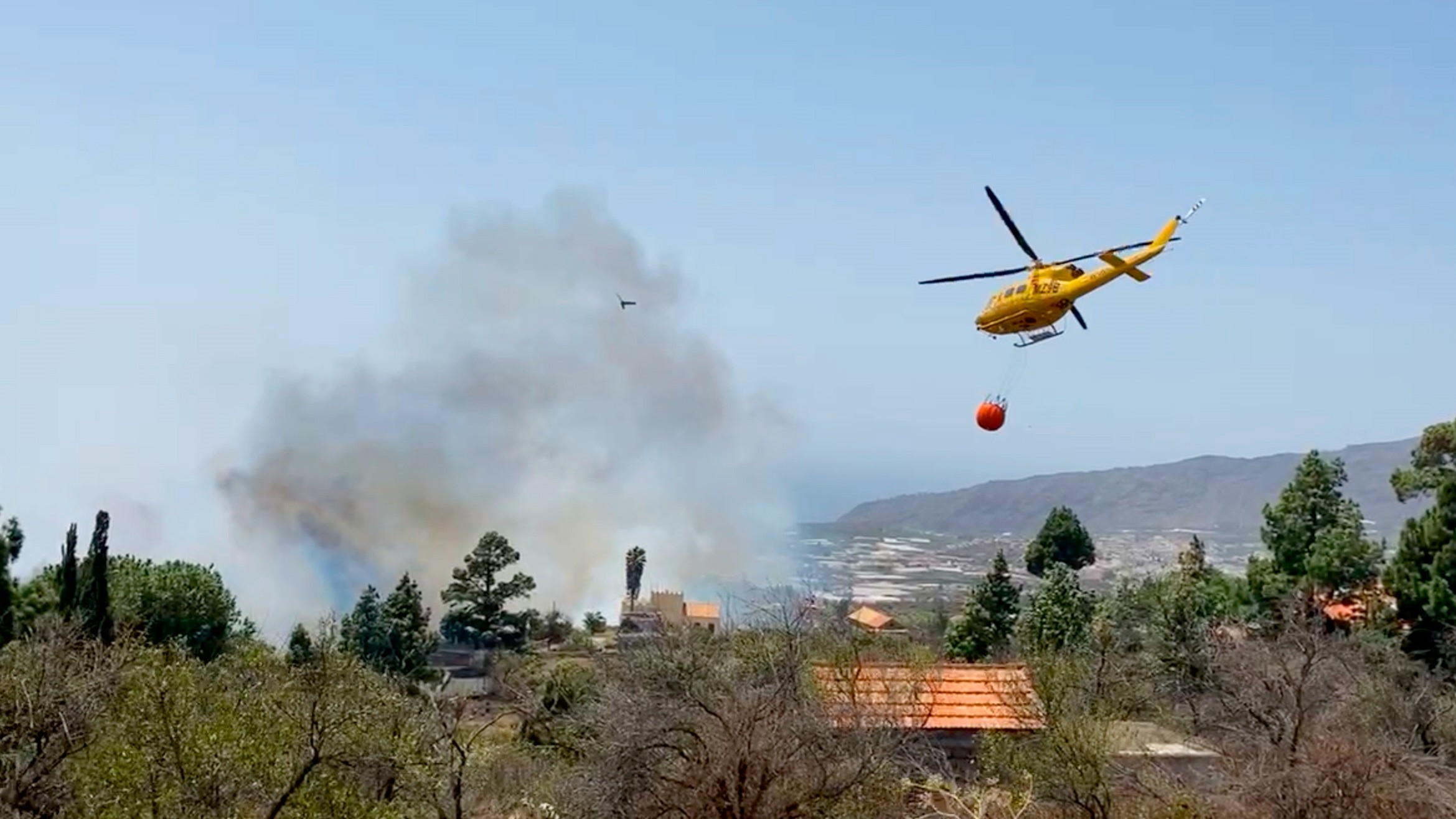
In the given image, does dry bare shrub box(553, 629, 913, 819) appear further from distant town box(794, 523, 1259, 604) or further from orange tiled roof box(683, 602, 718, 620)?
distant town box(794, 523, 1259, 604)

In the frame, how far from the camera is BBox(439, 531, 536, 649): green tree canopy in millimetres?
47844

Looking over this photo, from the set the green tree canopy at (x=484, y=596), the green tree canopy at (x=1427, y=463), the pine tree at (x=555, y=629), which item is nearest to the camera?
the green tree canopy at (x=1427, y=463)

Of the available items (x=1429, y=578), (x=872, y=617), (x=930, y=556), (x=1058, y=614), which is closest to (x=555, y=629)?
(x=872, y=617)

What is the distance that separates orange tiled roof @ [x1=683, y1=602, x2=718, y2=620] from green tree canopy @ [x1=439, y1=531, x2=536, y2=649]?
9.18 m

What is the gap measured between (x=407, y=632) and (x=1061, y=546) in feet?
80.9

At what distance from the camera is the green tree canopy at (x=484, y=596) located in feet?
157

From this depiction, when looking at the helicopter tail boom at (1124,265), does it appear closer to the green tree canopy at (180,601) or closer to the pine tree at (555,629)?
the green tree canopy at (180,601)

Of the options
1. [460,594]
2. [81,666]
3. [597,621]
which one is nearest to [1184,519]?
[597,621]

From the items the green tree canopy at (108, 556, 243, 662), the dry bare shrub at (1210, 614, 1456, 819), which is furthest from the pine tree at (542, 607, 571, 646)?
the dry bare shrub at (1210, 614, 1456, 819)

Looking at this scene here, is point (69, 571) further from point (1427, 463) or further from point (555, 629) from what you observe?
point (1427, 463)

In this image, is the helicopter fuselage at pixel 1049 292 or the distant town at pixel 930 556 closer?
the helicopter fuselage at pixel 1049 292

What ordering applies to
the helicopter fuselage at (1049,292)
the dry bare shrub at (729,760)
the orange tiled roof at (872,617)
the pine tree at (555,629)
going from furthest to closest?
1. the orange tiled roof at (872,617)
2. the pine tree at (555,629)
3. the helicopter fuselage at (1049,292)
4. the dry bare shrub at (729,760)

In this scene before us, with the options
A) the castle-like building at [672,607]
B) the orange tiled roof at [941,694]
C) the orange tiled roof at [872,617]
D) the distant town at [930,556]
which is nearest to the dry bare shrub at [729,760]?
the orange tiled roof at [941,694]

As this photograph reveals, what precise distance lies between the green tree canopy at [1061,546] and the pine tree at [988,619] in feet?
25.5
